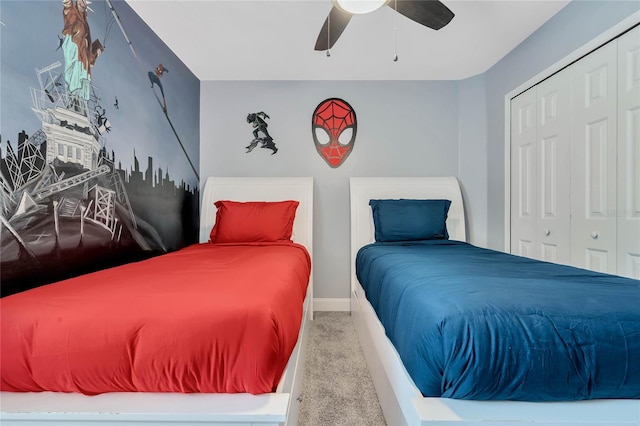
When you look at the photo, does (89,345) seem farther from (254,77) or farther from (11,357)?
(254,77)

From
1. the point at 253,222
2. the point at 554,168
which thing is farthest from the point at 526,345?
the point at 253,222

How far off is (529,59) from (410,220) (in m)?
1.54

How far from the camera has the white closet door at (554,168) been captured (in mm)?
1923

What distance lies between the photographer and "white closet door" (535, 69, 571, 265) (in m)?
1.92

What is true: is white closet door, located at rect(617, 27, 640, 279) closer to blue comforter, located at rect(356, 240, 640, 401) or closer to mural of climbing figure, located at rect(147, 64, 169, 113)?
blue comforter, located at rect(356, 240, 640, 401)

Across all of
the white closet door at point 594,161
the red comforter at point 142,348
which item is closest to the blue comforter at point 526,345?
the red comforter at point 142,348

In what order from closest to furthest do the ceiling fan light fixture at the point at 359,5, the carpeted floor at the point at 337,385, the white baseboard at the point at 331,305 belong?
the carpeted floor at the point at 337,385, the ceiling fan light fixture at the point at 359,5, the white baseboard at the point at 331,305

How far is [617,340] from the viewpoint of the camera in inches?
30.2

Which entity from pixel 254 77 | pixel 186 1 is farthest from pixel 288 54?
pixel 186 1

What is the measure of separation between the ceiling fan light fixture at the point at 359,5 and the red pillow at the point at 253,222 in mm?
1509

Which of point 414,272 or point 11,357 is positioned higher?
point 414,272

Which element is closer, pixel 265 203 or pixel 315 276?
pixel 265 203

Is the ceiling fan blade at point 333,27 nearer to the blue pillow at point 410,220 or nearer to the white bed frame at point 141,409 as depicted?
the blue pillow at point 410,220

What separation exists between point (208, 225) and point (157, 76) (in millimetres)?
1289
